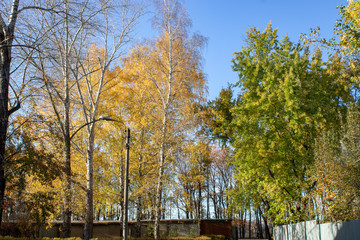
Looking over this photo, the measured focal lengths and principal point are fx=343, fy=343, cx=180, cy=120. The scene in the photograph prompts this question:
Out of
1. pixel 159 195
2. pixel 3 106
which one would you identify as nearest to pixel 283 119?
pixel 159 195

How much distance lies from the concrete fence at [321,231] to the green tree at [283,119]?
79 cm

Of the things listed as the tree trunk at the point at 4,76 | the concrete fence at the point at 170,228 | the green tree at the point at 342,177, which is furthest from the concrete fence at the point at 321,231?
the tree trunk at the point at 4,76

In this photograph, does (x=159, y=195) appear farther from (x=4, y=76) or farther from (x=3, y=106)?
(x=4, y=76)

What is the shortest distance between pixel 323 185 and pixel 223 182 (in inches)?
1316

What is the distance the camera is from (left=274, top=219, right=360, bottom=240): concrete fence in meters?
11.2

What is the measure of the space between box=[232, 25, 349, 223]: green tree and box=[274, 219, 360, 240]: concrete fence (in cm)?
79

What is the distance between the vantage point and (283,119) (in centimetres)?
1827

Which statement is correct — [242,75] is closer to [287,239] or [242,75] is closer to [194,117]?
[194,117]

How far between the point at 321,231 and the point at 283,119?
6.41 metres

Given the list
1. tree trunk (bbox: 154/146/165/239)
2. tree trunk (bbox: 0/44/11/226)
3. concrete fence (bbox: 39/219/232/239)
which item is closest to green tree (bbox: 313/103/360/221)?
tree trunk (bbox: 154/146/165/239)

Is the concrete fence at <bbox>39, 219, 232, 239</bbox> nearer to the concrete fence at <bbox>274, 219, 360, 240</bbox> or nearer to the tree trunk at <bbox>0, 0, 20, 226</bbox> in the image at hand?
the concrete fence at <bbox>274, 219, 360, 240</bbox>

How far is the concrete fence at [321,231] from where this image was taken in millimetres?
11164

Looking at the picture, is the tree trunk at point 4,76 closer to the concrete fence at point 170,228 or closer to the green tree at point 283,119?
the green tree at point 283,119

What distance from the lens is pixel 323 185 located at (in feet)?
43.8
